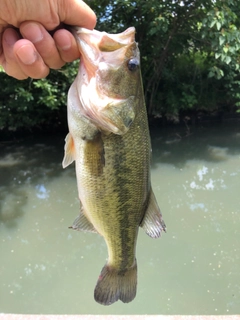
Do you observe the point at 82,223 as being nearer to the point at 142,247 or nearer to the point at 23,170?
the point at 142,247

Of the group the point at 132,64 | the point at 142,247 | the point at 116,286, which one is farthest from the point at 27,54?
the point at 142,247

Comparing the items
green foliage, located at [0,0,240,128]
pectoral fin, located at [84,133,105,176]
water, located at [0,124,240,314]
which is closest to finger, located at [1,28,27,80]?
pectoral fin, located at [84,133,105,176]

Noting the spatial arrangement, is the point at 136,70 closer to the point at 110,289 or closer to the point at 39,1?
the point at 39,1

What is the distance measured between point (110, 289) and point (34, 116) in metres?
7.76

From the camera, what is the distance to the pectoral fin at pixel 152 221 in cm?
149

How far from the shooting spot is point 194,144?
8734mm

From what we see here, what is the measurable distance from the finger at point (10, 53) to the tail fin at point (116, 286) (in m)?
0.97

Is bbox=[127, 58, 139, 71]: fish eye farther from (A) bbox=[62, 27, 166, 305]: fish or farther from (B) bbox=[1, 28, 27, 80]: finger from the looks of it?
(B) bbox=[1, 28, 27, 80]: finger

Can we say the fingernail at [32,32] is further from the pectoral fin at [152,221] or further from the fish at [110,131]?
the pectoral fin at [152,221]

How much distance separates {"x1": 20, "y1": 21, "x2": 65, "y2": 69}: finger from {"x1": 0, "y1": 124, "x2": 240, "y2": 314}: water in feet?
9.36

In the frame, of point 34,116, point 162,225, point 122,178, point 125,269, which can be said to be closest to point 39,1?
point 122,178

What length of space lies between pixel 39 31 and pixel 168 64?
933 cm

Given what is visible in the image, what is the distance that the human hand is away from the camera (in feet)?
4.25

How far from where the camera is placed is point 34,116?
350 inches
